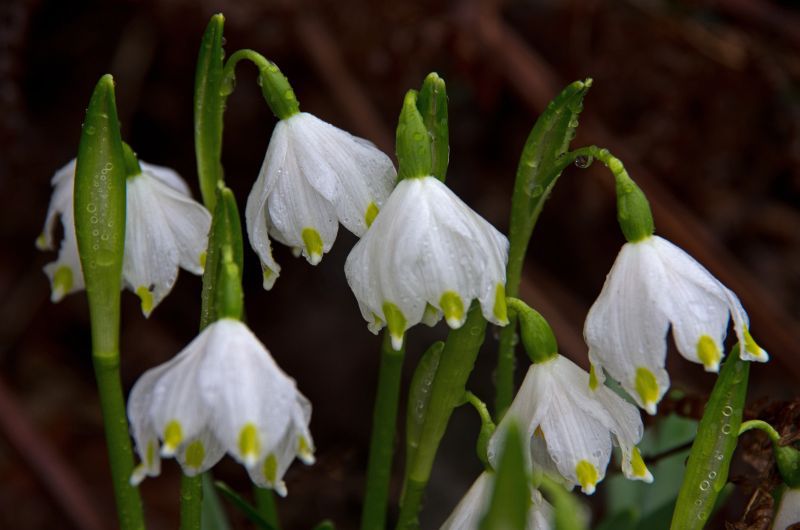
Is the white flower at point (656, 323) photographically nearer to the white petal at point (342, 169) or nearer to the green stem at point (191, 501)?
the white petal at point (342, 169)

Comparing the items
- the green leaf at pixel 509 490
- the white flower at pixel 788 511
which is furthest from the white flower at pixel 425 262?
the white flower at pixel 788 511

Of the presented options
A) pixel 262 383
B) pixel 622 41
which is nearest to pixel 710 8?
pixel 622 41

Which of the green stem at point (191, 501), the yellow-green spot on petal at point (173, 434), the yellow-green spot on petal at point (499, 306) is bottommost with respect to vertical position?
the green stem at point (191, 501)

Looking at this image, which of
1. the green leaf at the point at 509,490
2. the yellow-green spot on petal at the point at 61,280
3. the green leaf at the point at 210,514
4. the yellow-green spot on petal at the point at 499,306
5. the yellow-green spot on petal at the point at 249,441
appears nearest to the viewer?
the green leaf at the point at 509,490

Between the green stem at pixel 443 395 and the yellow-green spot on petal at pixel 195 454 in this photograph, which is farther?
the green stem at pixel 443 395

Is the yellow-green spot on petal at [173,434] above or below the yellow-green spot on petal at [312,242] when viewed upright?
below

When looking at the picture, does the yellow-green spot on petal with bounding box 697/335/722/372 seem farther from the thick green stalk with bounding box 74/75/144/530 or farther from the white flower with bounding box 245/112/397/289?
the thick green stalk with bounding box 74/75/144/530

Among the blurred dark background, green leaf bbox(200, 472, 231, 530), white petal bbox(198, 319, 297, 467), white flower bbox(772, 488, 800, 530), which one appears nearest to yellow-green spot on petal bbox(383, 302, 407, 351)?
white petal bbox(198, 319, 297, 467)
